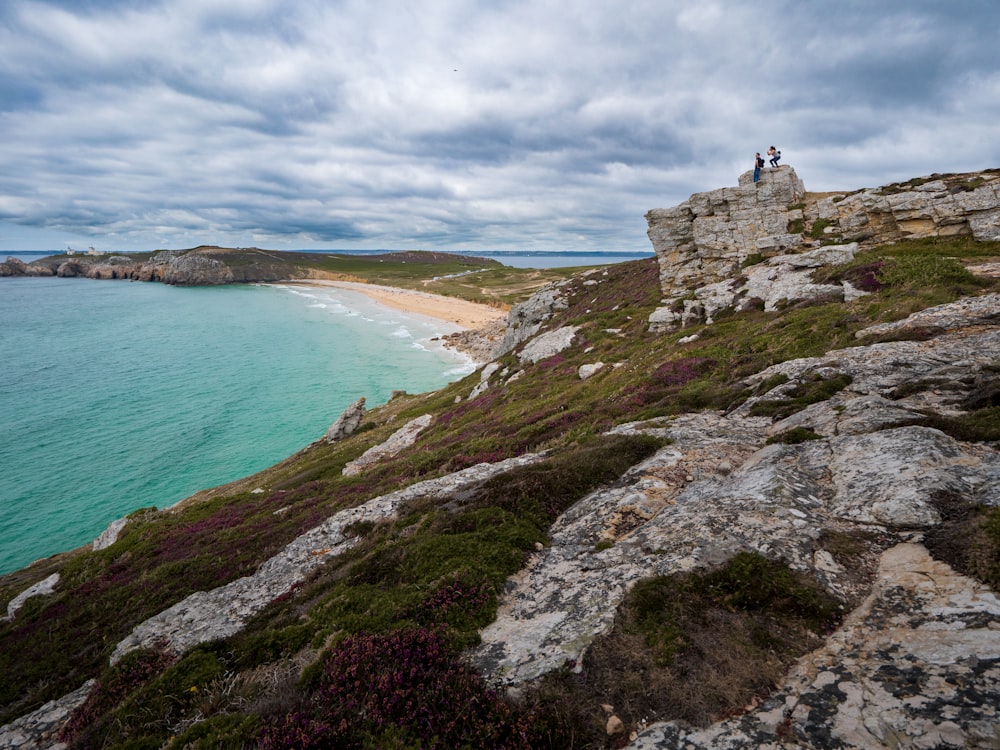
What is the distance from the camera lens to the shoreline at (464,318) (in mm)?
97375

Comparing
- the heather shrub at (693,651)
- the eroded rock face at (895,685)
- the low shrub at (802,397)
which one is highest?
the low shrub at (802,397)

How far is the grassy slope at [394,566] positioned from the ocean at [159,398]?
48.1 feet

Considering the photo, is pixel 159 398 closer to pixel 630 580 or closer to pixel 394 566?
pixel 394 566

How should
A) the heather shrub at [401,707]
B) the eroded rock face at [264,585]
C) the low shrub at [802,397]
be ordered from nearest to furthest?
1. the heather shrub at [401,707]
2. the eroded rock face at [264,585]
3. the low shrub at [802,397]

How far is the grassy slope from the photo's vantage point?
7953mm

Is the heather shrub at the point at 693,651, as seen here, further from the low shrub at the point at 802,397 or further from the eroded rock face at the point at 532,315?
the eroded rock face at the point at 532,315

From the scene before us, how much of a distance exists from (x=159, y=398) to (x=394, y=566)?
72700mm

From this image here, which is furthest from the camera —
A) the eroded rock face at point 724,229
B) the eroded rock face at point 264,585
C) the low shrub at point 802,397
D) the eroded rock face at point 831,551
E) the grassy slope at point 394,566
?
Result: the eroded rock face at point 724,229

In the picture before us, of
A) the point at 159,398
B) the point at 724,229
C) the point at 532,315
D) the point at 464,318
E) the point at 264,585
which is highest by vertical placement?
the point at 724,229

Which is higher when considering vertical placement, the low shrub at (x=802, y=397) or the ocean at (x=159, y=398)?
the low shrub at (x=802, y=397)

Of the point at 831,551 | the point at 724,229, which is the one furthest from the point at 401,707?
the point at 724,229

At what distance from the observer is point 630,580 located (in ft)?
30.5

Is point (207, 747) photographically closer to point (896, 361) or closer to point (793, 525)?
point (793, 525)

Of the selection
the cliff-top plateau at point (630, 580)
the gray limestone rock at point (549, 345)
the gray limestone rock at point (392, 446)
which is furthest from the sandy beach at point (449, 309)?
the cliff-top plateau at point (630, 580)
